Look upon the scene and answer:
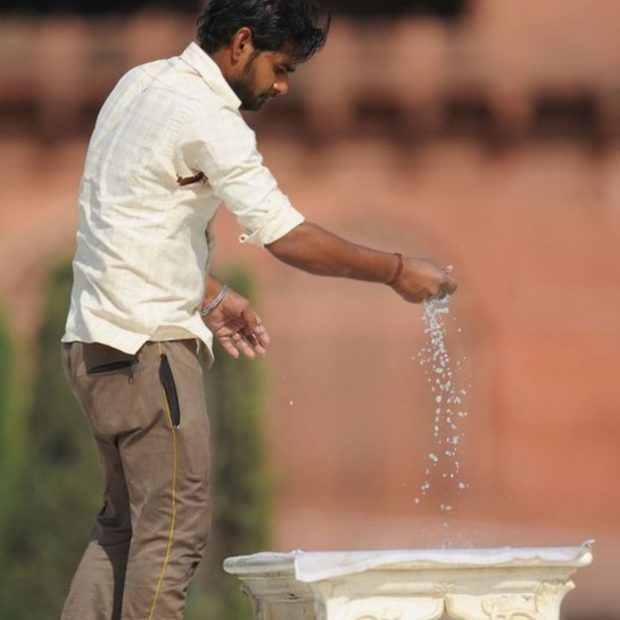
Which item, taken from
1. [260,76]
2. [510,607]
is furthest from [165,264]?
[510,607]

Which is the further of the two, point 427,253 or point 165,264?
point 427,253

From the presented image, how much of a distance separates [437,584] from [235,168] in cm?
88

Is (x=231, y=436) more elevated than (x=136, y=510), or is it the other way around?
(x=136, y=510)

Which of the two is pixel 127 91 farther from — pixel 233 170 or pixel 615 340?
pixel 615 340

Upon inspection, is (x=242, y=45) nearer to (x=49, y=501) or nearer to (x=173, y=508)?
(x=173, y=508)

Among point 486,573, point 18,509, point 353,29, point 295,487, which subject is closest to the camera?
point 486,573

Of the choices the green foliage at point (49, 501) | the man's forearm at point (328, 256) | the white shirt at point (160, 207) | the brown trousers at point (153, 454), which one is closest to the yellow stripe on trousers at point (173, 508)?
the brown trousers at point (153, 454)

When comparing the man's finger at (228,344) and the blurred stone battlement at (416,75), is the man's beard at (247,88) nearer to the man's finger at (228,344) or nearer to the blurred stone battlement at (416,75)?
the man's finger at (228,344)

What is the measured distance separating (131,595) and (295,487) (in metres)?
8.33

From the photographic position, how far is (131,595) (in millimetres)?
3648

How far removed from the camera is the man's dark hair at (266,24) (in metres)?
3.81

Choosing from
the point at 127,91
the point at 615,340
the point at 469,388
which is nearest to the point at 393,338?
the point at 469,388

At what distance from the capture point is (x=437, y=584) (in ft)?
11.8

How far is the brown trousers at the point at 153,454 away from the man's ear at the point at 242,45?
1.92 feet
